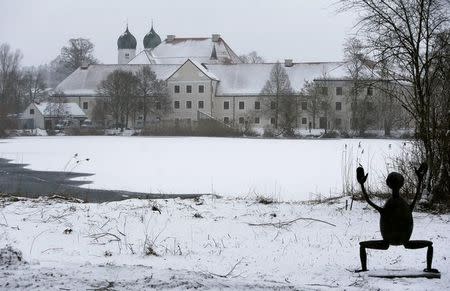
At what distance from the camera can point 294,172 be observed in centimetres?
2362

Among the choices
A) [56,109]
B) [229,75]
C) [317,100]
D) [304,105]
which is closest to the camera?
[317,100]

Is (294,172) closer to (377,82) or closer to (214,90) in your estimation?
(377,82)

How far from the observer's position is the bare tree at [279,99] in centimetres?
7176

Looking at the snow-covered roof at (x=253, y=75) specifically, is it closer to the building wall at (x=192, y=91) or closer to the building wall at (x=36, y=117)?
the building wall at (x=192, y=91)

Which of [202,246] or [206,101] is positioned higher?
[206,101]

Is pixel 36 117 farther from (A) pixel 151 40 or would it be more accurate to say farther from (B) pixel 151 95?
(A) pixel 151 40

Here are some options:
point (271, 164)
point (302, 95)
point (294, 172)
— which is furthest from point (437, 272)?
point (302, 95)

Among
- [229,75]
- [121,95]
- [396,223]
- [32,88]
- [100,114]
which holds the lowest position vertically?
[396,223]

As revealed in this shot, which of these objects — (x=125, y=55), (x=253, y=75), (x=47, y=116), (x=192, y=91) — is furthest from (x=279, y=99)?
(x=125, y=55)

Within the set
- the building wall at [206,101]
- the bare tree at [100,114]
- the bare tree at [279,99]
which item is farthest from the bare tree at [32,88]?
the bare tree at [279,99]

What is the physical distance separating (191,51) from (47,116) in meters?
29.7

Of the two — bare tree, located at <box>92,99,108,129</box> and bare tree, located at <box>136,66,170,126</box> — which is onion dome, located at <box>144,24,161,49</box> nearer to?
bare tree, located at <box>136,66,170,126</box>

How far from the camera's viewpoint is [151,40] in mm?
109062

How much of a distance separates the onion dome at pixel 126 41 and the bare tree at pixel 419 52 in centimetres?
9778
